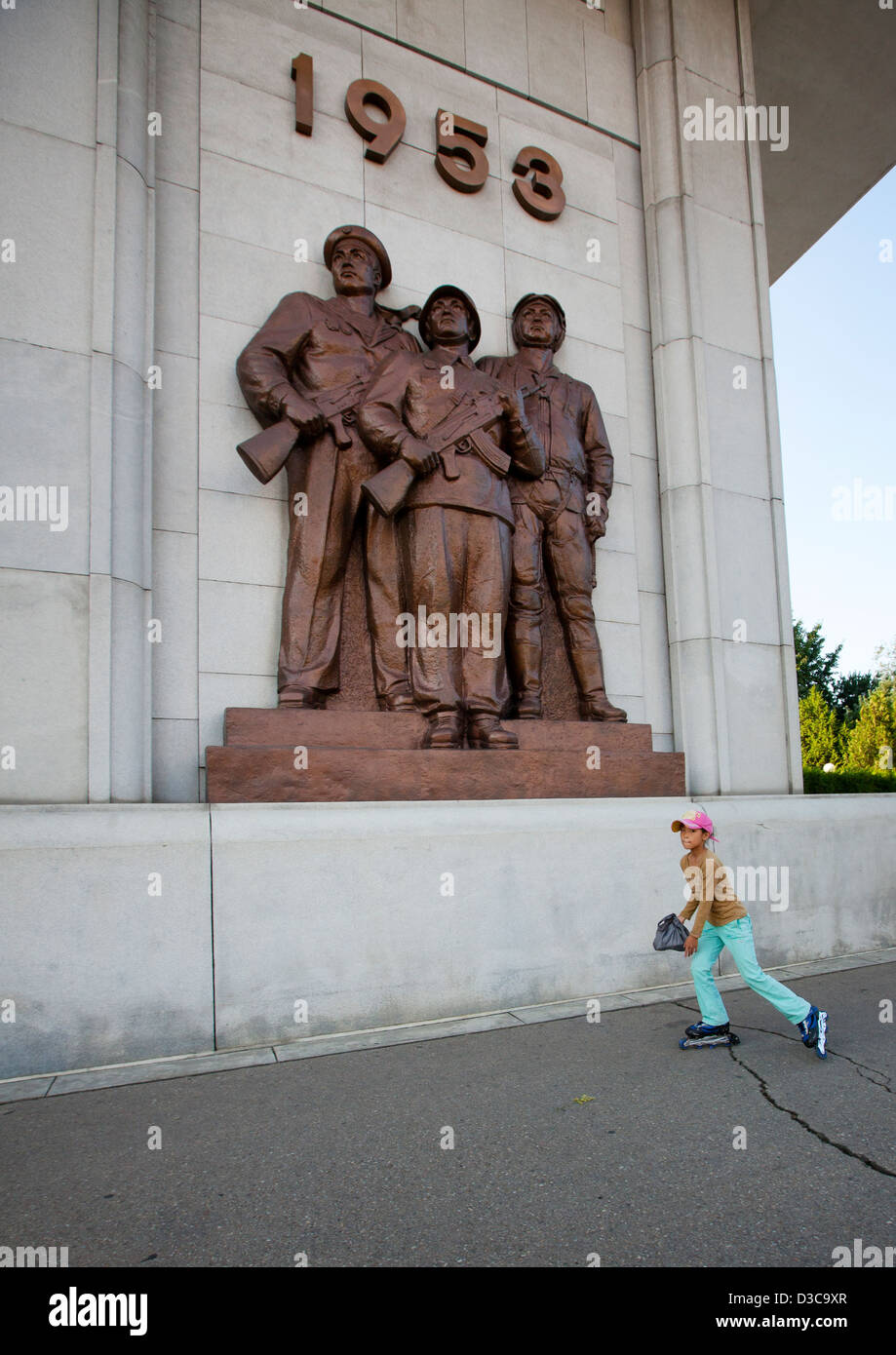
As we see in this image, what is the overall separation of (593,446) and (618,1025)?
486 centimetres

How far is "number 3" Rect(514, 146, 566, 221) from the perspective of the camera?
27.3 ft

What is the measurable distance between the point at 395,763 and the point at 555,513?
9.03 feet

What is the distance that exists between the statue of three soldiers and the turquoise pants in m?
2.17

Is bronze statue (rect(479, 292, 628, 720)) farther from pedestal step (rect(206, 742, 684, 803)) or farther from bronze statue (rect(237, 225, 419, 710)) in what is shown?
bronze statue (rect(237, 225, 419, 710))

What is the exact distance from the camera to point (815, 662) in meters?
48.5

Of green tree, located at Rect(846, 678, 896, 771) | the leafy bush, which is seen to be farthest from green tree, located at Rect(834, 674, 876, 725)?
the leafy bush

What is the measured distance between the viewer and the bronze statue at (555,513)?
7.17 metres

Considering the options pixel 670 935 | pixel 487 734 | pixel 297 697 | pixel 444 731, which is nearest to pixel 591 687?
pixel 487 734

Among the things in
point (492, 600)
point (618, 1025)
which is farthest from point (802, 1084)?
point (492, 600)

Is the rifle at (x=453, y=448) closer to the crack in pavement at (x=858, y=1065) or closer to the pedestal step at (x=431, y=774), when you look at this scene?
the pedestal step at (x=431, y=774)

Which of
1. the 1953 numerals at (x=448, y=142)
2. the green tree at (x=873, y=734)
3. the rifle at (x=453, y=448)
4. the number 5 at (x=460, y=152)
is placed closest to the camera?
the rifle at (x=453, y=448)

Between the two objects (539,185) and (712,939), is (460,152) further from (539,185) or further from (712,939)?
(712,939)

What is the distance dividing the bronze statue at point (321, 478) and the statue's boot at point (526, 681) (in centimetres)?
107

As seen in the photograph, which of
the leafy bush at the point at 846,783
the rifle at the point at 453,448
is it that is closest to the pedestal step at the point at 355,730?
the rifle at the point at 453,448
